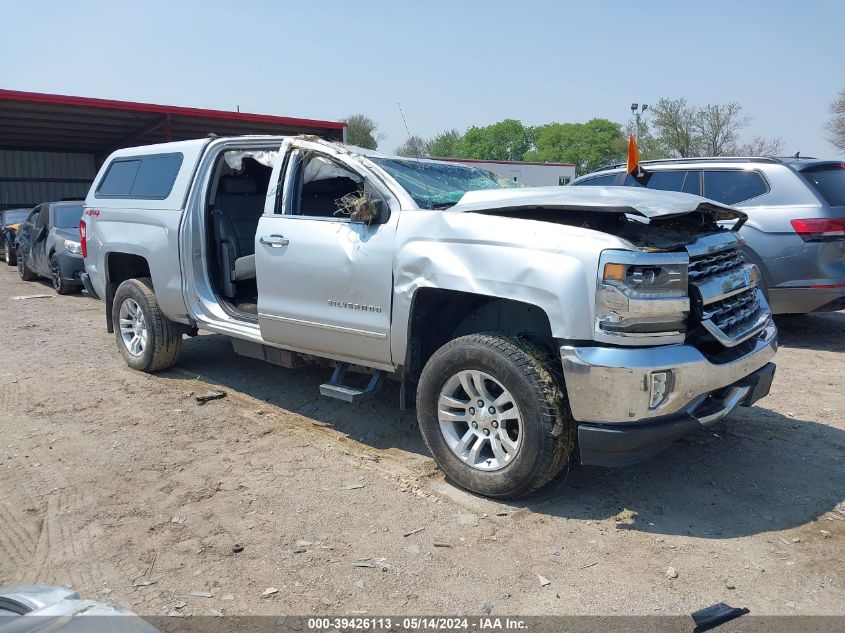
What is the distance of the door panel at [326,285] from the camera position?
14.3 feet

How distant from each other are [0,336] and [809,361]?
8869mm

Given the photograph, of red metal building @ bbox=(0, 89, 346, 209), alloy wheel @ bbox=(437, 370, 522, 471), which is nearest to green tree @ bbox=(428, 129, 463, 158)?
red metal building @ bbox=(0, 89, 346, 209)

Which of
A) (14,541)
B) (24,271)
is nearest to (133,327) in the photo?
(14,541)

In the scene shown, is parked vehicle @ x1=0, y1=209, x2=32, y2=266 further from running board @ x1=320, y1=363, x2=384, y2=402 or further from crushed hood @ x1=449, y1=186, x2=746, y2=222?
crushed hood @ x1=449, y1=186, x2=746, y2=222

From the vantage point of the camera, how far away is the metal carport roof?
18.6 m

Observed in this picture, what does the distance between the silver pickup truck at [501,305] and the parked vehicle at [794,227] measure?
2944mm

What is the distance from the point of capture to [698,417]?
361cm

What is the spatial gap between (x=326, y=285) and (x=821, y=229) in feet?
17.0

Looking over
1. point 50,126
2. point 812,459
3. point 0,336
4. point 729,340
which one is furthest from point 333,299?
point 50,126

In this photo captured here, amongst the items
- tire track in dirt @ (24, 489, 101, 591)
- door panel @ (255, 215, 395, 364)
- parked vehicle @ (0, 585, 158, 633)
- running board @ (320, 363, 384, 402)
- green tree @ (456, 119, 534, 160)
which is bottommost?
tire track in dirt @ (24, 489, 101, 591)

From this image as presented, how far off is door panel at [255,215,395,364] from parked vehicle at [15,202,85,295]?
26.6 feet

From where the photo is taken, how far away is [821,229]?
695cm

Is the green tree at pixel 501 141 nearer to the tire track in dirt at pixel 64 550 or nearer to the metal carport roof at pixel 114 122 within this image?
the metal carport roof at pixel 114 122

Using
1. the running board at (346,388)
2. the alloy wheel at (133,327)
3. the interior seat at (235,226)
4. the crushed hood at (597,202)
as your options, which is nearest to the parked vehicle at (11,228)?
the alloy wheel at (133,327)
